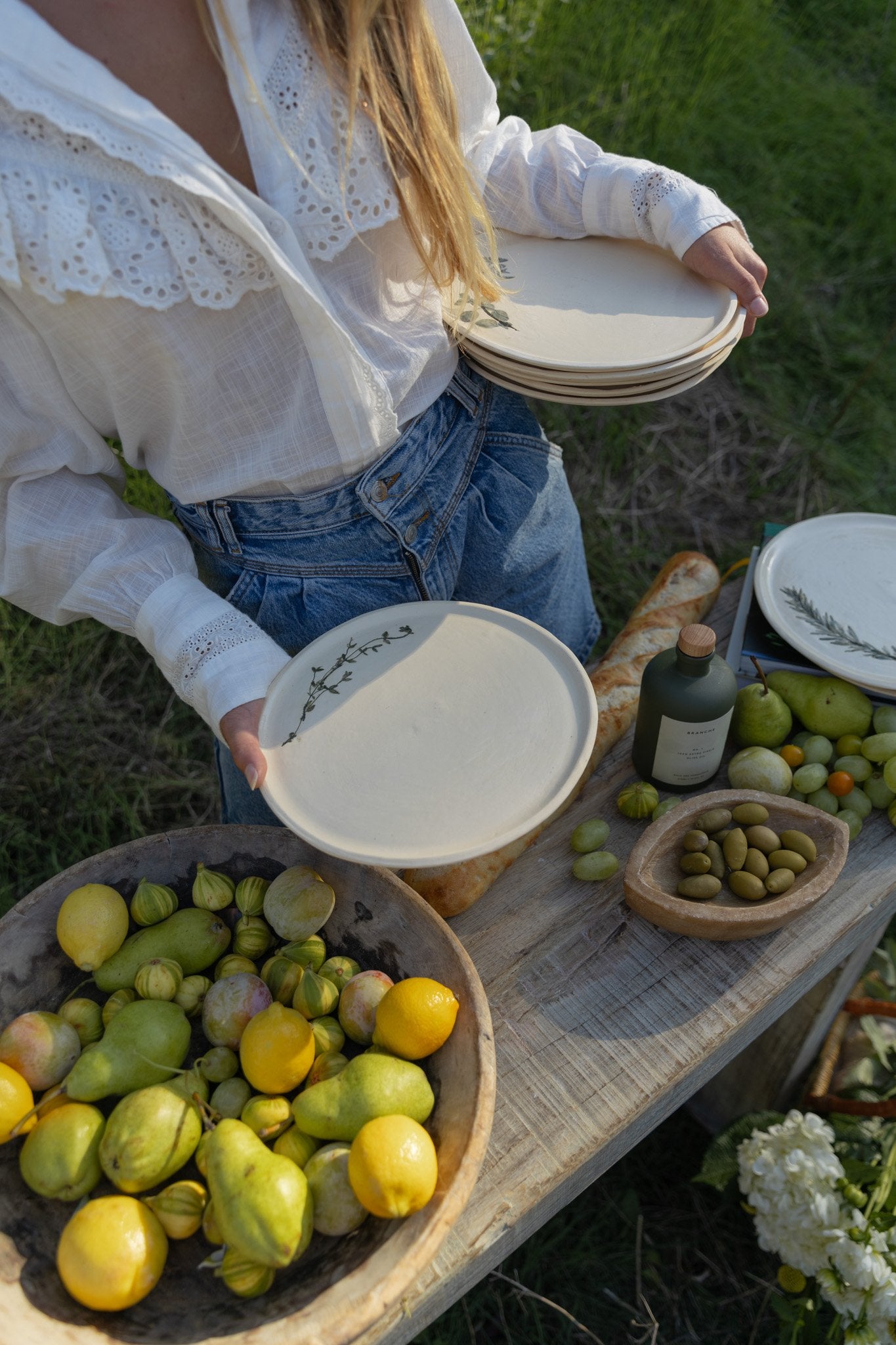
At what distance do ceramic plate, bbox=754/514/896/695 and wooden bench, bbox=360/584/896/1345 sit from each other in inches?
9.8

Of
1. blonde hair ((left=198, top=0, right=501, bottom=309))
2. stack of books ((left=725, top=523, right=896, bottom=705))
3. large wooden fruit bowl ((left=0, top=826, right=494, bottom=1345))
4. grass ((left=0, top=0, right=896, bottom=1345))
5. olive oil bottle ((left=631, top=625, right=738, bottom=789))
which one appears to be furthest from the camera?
grass ((left=0, top=0, right=896, bottom=1345))

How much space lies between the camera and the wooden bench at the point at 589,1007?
1.13 meters

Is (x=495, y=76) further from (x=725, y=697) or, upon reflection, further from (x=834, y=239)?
(x=725, y=697)

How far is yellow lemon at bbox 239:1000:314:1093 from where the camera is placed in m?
1.06

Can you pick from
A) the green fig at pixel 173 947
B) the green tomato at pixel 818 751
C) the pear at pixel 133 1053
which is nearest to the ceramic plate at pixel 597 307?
the green tomato at pixel 818 751

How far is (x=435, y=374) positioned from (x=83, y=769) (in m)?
1.51

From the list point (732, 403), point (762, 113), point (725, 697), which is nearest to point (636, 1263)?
point (725, 697)

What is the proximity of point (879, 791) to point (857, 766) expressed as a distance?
0.16ft

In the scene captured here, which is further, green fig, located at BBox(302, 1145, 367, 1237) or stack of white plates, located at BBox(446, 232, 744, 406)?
stack of white plates, located at BBox(446, 232, 744, 406)

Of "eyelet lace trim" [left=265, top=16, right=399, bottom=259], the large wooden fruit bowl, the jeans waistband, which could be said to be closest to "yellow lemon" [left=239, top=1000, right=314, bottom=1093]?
the large wooden fruit bowl

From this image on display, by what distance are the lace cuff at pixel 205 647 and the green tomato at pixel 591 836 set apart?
1.70 ft

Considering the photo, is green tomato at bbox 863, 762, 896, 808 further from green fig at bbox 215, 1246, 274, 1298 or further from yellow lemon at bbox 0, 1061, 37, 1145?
yellow lemon at bbox 0, 1061, 37, 1145

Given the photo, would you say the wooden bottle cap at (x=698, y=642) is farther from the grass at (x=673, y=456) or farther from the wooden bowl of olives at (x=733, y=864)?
the grass at (x=673, y=456)

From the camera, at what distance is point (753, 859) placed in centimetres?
132
